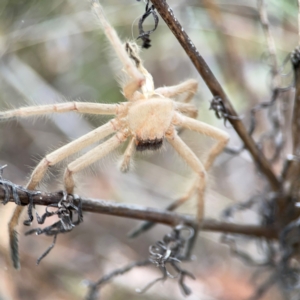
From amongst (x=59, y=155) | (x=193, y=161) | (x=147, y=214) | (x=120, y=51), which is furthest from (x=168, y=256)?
(x=120, y=51)

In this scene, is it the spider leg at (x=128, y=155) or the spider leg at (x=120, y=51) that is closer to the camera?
the spider leg at (x=120, y=51)

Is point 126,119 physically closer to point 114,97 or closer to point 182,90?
point 182,90

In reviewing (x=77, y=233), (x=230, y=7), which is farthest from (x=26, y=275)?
(x=230, y=7)

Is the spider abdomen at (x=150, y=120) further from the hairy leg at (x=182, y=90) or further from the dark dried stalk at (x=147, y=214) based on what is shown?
the dark dried stalk at (x=147, y=214)

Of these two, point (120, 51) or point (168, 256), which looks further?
point (168, 256)

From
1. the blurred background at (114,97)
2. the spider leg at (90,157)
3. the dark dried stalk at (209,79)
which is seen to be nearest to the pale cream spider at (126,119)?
the spider leg at (90,157)

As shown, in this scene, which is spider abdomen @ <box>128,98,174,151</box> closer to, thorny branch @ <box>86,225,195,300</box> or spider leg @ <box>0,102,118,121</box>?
spider leg @ <box>0,102,118,121</box>

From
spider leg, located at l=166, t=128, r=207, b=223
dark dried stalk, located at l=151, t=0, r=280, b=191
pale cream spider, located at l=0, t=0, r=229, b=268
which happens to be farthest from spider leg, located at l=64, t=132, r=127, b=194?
dark dried stalk, located at l=151, t=0, r=280, b=191
